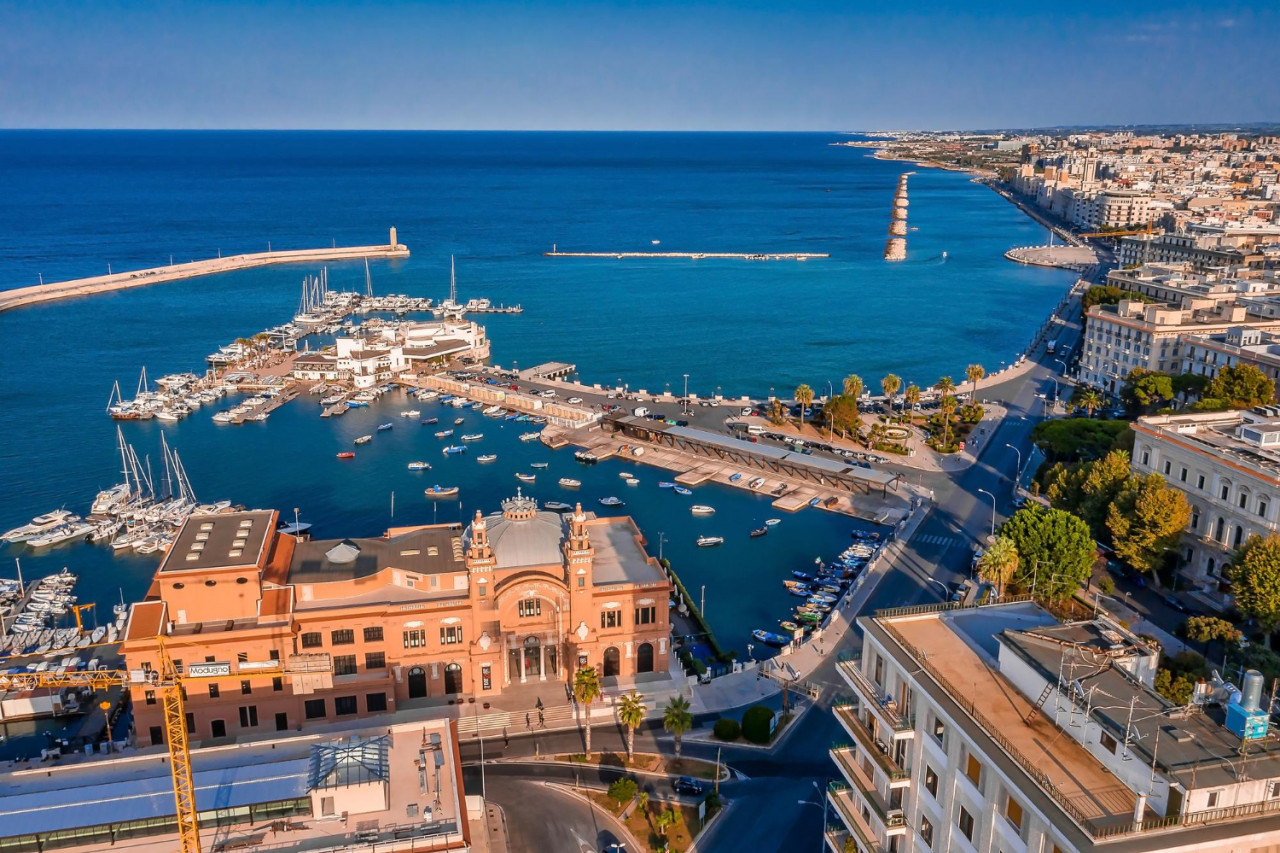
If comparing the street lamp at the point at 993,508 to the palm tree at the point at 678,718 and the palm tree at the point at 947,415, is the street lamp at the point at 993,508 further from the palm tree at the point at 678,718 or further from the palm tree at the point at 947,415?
the palm tree at the point at 678,718

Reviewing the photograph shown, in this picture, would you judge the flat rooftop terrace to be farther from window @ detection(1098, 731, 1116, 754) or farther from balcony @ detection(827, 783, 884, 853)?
balcony @ detection(827, 783, 884, 853)

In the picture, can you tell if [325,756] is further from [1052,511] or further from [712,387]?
[712,387]

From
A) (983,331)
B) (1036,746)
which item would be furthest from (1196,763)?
(983,331)

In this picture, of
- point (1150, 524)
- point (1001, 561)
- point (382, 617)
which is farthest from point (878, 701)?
point (1150, 524)

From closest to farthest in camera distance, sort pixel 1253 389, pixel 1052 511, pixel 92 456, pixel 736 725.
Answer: pixel 736 725, pixel 1052 511, pixel 1253 389, pixel 92 456

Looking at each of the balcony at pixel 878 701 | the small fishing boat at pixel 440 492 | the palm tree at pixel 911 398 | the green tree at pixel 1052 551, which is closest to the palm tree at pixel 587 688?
the balcony at pixel 878 701
